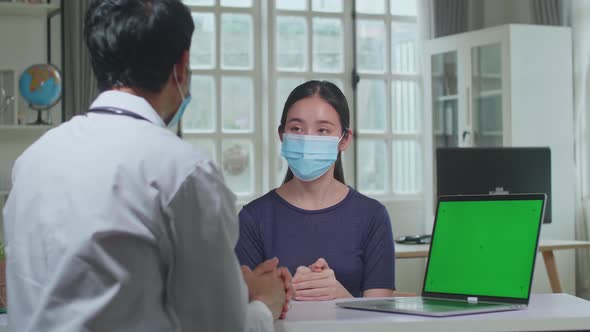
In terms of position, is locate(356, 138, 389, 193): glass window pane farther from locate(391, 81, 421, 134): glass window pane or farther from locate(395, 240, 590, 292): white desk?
locate(395, 240, 590, 292): white desk

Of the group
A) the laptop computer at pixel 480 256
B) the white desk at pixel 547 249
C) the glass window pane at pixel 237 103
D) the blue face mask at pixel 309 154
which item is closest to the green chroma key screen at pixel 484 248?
the laptop computer at pixel 480 256

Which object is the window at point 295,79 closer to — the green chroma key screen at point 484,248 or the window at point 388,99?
the window at point 388,99

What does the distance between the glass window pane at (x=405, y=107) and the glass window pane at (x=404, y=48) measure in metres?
0.10

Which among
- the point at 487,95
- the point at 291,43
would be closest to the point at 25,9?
the point at 291,43

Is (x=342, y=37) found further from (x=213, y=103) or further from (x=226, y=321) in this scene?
(x=226, y=321)

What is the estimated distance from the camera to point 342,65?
6.34 meters

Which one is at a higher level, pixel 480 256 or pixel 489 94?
pixel 489 94

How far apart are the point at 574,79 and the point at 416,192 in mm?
1364

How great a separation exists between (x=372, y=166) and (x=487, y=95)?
0.96 metres

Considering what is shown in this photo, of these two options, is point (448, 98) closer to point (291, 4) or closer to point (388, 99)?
point (388, 99)

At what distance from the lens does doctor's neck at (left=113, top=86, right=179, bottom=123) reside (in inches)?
52.3

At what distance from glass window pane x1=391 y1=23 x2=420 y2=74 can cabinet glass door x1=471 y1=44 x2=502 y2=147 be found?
1.86 feet

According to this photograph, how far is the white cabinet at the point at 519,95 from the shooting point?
5859 millimetres

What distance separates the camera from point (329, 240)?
8.00 ft
